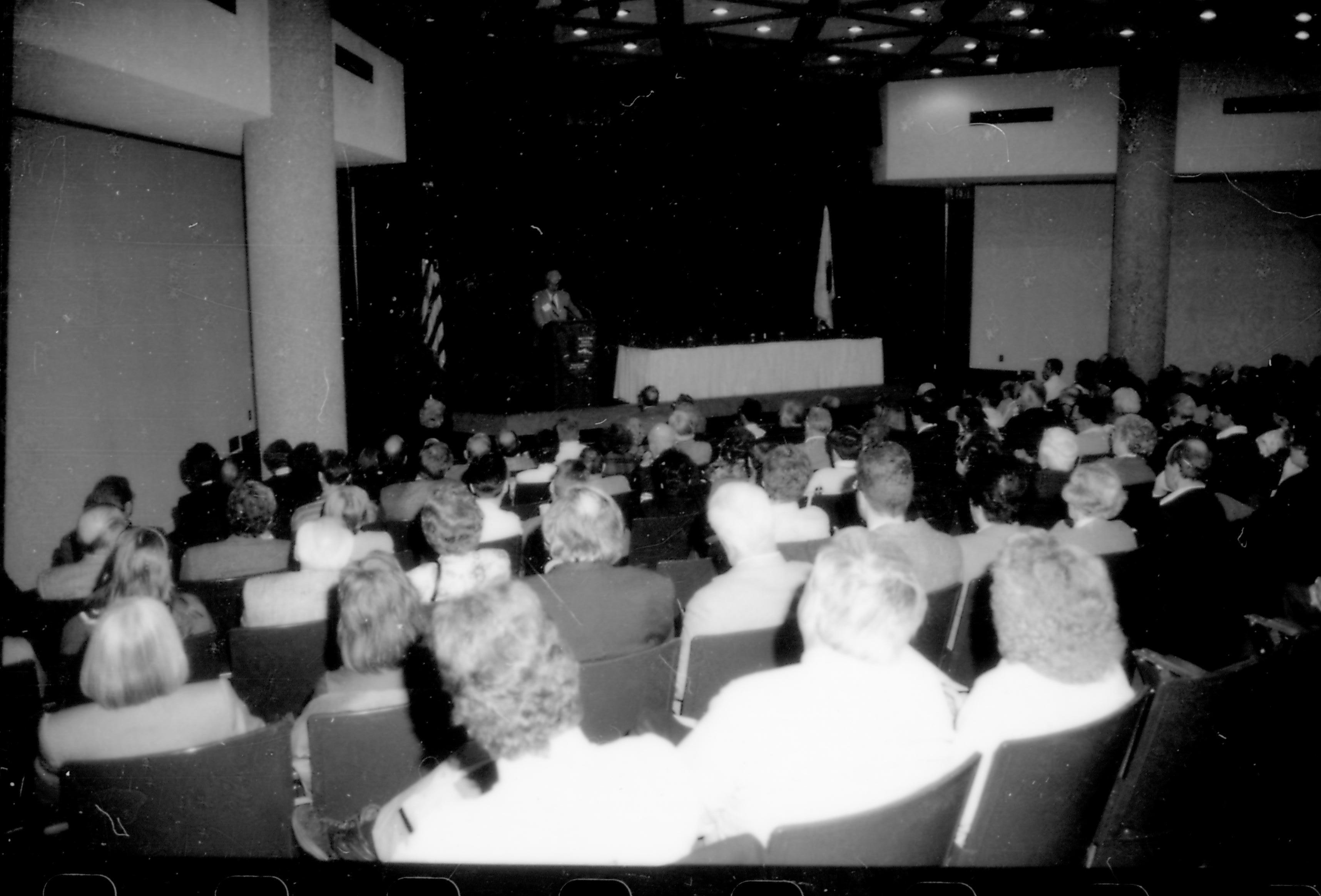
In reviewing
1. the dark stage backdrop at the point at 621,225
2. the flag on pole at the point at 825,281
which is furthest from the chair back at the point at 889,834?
the flag on pole at the point at 825,281

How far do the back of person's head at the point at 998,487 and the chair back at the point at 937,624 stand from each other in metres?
0.58

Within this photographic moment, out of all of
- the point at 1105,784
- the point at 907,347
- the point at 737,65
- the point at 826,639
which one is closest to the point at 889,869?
the point at 826,639

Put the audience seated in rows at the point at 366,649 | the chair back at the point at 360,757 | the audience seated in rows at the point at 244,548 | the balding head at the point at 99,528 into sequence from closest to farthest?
1. the chair back at the point at 360,757
2. the audience seated in rows at the point at 366,649
3. the balding head at the point at 99,528
4. the audience seated in rows at the point at 244,548

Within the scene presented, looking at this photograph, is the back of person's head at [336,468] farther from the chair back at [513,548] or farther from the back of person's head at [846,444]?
the back of person's head at [846,444]

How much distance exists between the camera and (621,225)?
13758 mm

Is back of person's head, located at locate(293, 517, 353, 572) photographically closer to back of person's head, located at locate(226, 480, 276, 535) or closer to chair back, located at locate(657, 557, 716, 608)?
back of person's head, located at locate(226, 480, 276, 535)

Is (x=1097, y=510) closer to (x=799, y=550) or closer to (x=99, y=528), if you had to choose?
(x=799, y=550)

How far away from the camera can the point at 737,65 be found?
39.4 feet

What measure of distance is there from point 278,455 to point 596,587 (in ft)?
11.9

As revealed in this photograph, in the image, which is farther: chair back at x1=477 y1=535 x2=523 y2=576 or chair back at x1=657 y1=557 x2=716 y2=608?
chair back at x1=477 y1=535 x2=523 y2=576

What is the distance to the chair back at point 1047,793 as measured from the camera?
1753 mm

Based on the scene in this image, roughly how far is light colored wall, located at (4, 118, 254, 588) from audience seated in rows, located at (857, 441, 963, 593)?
4.99 m

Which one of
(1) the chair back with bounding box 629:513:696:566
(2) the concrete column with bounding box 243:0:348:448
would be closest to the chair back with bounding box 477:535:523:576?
(1) the chair back with bounding box 629:513:696:566

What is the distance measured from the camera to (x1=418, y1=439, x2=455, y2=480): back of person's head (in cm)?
507
